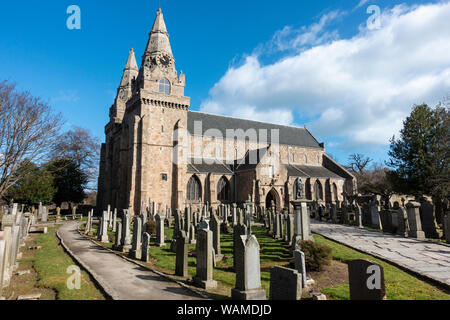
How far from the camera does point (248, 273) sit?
18.6 feet

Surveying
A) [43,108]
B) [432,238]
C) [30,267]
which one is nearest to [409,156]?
[432,238]

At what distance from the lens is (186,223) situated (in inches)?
584

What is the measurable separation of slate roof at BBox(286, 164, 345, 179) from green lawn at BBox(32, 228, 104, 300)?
2860 cm

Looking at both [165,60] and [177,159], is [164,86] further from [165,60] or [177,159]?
[177,159]

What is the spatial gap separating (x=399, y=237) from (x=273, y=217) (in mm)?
6797

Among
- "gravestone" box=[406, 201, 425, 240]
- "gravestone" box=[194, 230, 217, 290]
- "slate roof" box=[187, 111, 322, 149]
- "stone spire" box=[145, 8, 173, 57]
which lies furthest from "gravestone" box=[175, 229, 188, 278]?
"stone spire" box=[145, 8, 173, 57]

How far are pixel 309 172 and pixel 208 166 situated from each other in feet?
48.3

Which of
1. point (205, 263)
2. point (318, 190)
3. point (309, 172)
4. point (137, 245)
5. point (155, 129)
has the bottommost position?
point (137, 245)

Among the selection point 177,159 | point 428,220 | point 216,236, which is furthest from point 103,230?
point 428,220

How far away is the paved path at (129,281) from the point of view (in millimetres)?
6180

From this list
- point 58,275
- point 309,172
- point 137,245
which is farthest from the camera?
point 309,172

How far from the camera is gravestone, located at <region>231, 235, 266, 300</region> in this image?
5.59 metres

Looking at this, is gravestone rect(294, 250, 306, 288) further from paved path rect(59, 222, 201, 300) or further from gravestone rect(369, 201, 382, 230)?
gravestone rect(369, 201, 382, 230)

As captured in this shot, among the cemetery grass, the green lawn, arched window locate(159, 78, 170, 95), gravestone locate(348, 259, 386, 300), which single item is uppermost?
arched window locate(159, 78, 170, 95)
